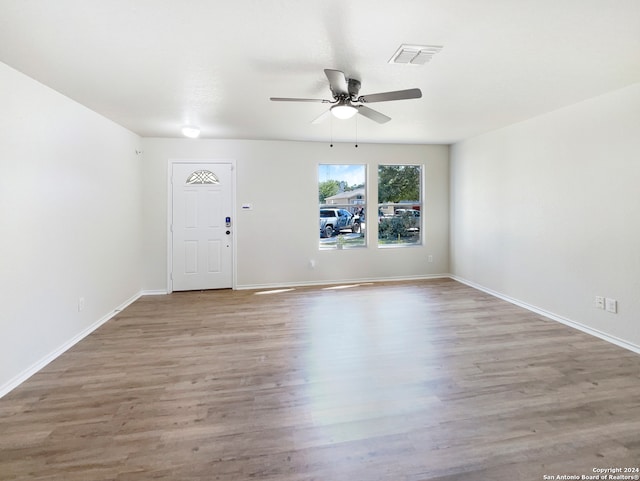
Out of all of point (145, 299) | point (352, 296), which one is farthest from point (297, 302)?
point (145, 299)

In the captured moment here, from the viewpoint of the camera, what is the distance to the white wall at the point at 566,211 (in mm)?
3090

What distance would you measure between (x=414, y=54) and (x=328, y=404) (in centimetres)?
262

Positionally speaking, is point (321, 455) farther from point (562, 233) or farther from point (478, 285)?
point (478, 285)

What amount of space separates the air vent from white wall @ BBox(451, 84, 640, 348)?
87.8 inches

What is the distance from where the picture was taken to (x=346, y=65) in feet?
8.38

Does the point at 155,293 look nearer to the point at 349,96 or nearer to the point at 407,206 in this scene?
the point at 349,96

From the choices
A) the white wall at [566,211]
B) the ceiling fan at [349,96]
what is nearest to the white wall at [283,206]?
the white wall at [566,211]

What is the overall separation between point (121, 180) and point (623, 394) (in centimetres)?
569

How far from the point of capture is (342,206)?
19.1 ft

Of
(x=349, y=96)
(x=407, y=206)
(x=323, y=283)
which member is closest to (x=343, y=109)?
(x=349, y=96)

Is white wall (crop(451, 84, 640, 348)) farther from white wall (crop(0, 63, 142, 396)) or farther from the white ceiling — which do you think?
white wall (crop(0, 63, 142, 396))

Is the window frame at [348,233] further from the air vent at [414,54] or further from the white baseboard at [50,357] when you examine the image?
the white baseboard at [50,357]

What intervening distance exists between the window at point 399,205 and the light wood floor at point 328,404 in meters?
2.49

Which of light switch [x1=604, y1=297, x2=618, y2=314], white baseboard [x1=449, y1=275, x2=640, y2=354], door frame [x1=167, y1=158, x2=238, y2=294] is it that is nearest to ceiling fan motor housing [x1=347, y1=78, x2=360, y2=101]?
door frame [x1=167, y1=158, x2=238, y2=294]
